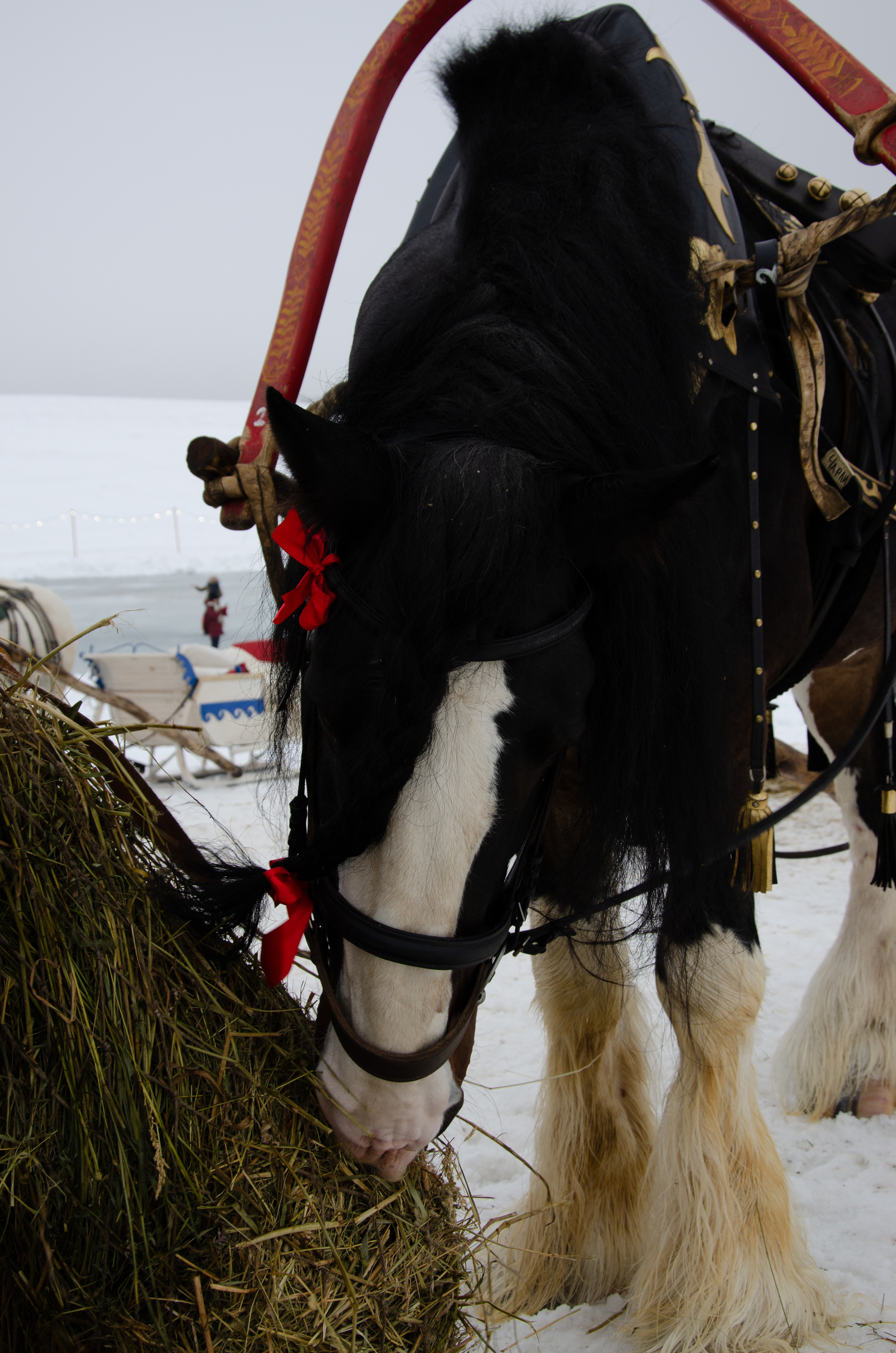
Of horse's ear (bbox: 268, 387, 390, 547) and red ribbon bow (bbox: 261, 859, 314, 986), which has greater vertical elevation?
horse's ear (bbox: 268, 387, 390, 547)

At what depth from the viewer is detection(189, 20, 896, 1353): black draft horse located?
1.03 meters

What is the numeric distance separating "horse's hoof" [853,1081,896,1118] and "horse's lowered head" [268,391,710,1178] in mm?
2089

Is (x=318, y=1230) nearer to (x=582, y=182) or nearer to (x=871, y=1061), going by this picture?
(x=582, y=182)

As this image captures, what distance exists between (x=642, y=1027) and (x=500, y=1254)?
2.04 ft

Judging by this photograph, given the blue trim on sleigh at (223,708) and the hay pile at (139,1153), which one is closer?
the hay pile at (139,1153)

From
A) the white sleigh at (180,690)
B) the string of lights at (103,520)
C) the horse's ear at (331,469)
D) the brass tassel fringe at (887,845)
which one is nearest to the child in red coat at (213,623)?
the white sleigh at (180,690)

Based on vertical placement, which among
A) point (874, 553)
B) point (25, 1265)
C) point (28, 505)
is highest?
point (28, 505)

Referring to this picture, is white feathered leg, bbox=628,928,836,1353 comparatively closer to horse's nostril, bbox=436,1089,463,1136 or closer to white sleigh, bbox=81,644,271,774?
horse's nostril, bbox=436,1089,463,1136

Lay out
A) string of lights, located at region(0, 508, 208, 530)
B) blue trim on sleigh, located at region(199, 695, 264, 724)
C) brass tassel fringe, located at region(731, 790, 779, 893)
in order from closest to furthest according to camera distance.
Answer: brass tassel fringe, located at region(731, 790, 779, 893) < blue trim on sleigh, located at region(199, 695, 264, 724) < string of lights, located at region(0, 508, 208, 530)

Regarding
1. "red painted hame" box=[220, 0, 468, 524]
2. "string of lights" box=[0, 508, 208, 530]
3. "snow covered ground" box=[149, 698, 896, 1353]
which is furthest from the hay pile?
"string of lights" box=[0, 508, 208, 530]

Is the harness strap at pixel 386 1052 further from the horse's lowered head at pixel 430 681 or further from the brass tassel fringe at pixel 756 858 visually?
the brass tassel fringe at pixel 756 858

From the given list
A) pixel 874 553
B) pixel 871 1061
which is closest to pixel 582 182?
pixel 874 553

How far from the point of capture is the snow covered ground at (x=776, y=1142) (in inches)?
71.2

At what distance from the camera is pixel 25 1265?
3.41 feet
